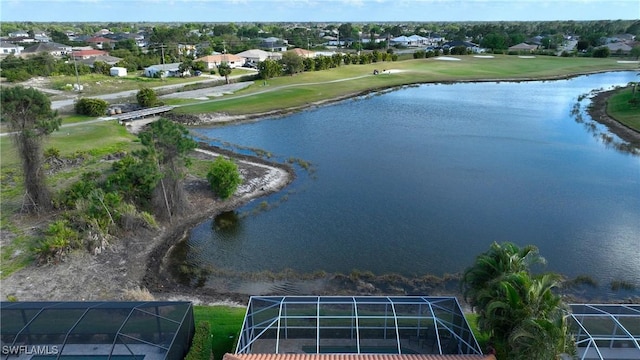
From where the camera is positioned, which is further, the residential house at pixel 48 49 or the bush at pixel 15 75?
the residential house at pixel 48 49

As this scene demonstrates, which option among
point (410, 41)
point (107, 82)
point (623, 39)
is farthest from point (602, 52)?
→ point (107, 82)

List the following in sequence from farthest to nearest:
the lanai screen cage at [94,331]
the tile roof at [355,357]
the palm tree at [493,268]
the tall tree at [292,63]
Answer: the tall tree at [292,63] → the lanai screen cage at [94,331] → the tile roof at [355,357] → the palm tree at [493,268]

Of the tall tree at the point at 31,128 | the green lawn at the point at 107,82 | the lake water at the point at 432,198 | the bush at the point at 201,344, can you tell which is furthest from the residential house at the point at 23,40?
the bush at the point at 201,344

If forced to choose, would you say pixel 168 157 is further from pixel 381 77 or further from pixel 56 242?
pixel 381 77

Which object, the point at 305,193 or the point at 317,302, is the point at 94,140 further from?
the point at 317,302

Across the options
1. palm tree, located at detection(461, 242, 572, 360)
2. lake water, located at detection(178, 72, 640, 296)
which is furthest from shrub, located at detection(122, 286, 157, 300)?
palm tree, located at detection(461, 242, 572, 360)

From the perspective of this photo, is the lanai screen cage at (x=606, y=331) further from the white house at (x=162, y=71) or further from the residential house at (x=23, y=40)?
the residential house at (x=23, y=40)

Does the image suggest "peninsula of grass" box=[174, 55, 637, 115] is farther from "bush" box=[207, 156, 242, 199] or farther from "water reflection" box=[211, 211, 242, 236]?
"water reflection" box=[211, 211, 242, 236]
